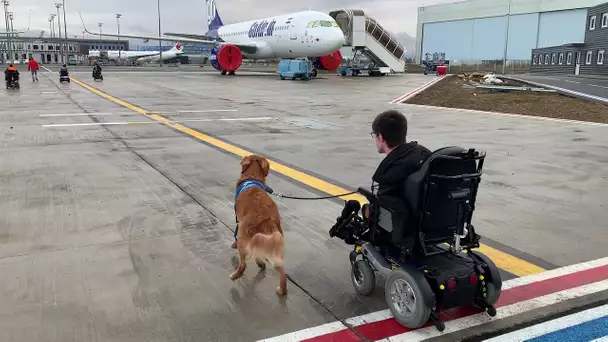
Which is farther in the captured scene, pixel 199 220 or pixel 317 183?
pixel 317 183

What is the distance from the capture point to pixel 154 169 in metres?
7.41

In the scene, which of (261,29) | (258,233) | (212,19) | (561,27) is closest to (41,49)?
(212,19)

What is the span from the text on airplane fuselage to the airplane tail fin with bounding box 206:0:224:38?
45.5 feet

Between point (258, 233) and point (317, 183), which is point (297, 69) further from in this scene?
point (258, 233)

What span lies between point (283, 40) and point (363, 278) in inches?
1380

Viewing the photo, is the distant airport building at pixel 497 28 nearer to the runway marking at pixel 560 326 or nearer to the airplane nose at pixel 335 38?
the airplane nose at pixel 335 38

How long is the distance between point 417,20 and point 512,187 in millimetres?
94985

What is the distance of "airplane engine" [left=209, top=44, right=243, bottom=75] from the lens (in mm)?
39219

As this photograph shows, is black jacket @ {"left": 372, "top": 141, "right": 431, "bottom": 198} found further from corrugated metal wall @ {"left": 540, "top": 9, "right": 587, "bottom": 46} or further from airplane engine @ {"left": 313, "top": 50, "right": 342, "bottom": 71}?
corrugated metal wall @ {"left": 540, "top": 9, "right": 587, "bottom": 46}

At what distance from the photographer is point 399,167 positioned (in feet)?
10.5

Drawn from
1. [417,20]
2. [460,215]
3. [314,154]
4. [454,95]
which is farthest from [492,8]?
[460,215]

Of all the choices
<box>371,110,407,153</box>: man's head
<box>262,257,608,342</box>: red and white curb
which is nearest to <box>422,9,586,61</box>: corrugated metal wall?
<box>262,257,608,342</box>: red and white curb

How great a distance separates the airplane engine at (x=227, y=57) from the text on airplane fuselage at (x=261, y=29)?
2.16 m

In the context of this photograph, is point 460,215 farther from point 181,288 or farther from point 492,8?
point 492,8
